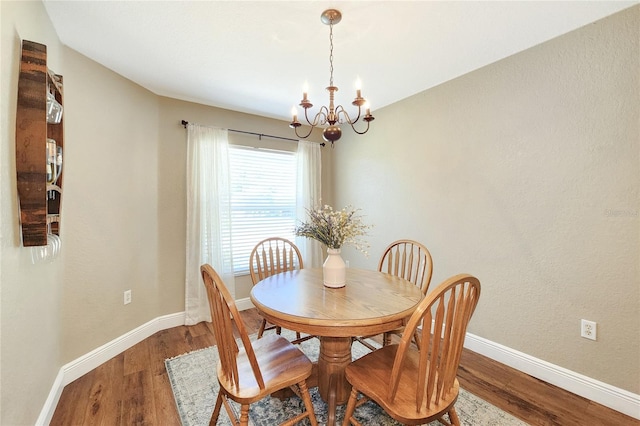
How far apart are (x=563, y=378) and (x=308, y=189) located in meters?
2.98

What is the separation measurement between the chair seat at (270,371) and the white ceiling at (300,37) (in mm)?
1969

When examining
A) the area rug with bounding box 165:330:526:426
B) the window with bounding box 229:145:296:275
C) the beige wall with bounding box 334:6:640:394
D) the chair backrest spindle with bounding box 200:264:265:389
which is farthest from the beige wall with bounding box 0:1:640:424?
the chair backrest spindle with bounding box 200:264:265:389

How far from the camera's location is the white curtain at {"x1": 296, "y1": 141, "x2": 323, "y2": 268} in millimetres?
3688

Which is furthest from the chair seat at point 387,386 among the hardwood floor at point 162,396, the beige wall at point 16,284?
the beige wall at point 16,284

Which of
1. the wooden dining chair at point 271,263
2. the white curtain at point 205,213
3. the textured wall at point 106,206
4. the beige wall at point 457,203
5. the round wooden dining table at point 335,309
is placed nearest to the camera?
the round wooden dining table at point 335,309

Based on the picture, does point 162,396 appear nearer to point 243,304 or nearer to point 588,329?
point 243,304

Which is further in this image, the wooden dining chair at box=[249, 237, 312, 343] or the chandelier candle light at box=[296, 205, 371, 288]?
the wooden dining chair at box=[249, 237, 312, 343]

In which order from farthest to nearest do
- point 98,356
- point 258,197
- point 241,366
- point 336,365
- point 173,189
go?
point 258,197, point 173,189, point 98,356, point 336,365, point 241,366

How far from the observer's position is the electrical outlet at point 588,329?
1.76 m

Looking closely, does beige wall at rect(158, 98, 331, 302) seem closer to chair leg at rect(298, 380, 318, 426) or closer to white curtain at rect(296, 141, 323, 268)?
white curtain at rect(296, 141, 323, 268)

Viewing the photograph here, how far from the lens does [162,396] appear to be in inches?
71.3

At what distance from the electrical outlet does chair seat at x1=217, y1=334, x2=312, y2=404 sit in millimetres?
1820

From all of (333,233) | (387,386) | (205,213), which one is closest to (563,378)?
(387,386)

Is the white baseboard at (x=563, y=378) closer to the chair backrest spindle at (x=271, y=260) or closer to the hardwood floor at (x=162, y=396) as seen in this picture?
the hardwood floor at (x=162, y=396)
